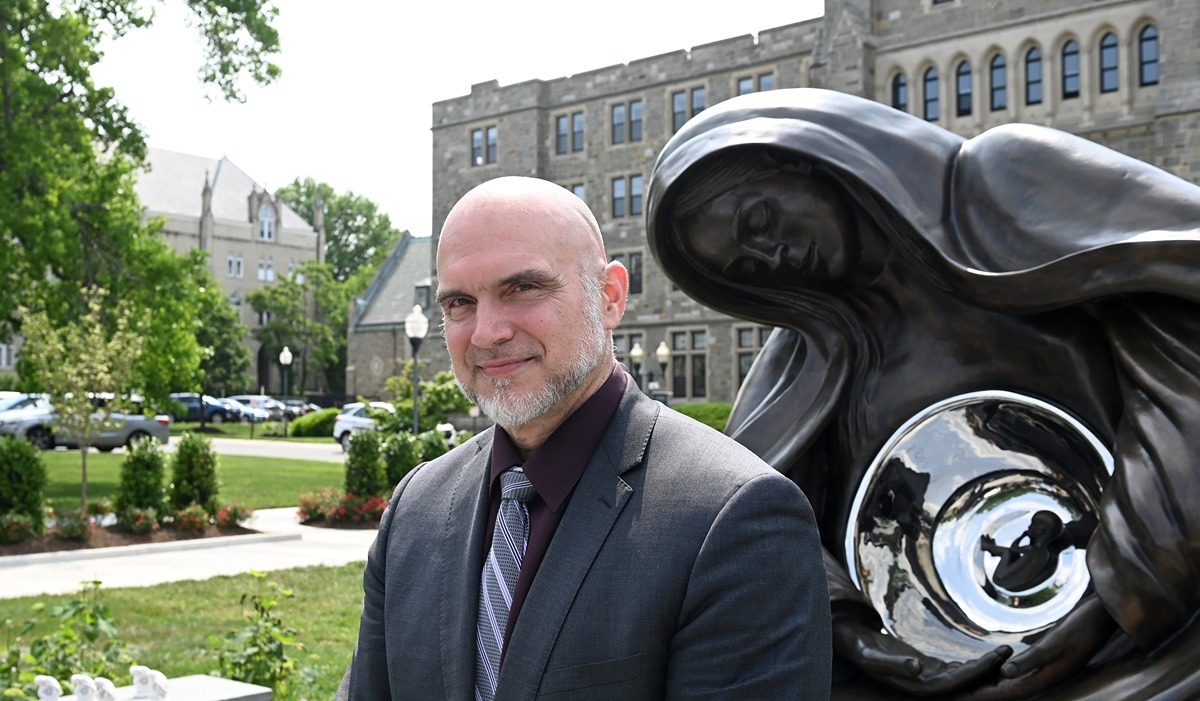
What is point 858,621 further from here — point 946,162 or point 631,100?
point 631,100

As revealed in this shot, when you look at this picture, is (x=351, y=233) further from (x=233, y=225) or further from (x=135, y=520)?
(x=135, y=520)

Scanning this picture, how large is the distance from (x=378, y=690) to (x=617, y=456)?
0.69 metres

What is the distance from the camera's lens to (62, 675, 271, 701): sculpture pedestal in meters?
4.83

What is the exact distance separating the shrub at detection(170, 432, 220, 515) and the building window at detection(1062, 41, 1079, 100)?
26.2 m

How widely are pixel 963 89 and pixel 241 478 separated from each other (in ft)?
77.5

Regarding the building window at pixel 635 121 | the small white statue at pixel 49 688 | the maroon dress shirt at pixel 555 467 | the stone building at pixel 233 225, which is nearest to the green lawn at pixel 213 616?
the small white statue at pixel 49 688

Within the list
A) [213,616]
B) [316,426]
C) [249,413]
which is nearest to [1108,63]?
[213,616]

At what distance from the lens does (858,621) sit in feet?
11.4

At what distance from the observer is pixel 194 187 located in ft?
259

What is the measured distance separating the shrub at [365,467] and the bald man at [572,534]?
52.2 ft

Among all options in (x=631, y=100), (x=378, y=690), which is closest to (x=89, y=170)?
(x=378, y=690)

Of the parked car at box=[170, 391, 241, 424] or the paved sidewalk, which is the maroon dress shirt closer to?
the paved sidewalk

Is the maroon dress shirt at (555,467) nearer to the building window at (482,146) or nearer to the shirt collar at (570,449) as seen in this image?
the shirt collar at (570,449)

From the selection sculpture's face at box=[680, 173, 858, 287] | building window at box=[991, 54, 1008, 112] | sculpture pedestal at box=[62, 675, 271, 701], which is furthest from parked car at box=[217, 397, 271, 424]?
sculpture's face at box=[680, 173, 858, 287]
